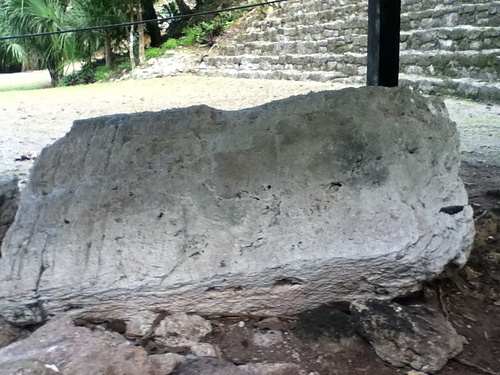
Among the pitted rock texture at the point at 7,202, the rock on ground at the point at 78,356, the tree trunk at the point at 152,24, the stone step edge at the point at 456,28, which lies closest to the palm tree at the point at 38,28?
the tree trunk at the point at 152,24

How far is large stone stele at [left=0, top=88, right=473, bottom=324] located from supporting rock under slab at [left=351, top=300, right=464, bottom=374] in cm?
7

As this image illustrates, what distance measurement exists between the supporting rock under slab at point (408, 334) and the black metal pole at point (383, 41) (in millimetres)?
1499

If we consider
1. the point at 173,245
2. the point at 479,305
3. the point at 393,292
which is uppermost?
the point at 173,245

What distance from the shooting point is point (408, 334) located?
1506mm

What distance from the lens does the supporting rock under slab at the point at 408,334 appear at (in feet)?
4.83

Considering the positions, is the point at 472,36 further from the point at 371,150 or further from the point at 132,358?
the point at 132,358

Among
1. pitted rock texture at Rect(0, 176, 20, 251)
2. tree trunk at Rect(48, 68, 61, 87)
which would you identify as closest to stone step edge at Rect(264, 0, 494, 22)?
tree trunk at Rect(48, 68, 61, 87)

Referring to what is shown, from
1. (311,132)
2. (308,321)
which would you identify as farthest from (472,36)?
(308,321)

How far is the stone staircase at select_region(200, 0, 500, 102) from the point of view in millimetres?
5934

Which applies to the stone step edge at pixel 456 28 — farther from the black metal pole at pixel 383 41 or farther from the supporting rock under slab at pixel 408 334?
the supporting rock under slab at pixel 408 334

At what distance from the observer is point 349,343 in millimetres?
1573

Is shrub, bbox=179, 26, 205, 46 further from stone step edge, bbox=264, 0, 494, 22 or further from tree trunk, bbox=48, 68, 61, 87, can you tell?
tree trunk, bbox=48, 68, 61, 87

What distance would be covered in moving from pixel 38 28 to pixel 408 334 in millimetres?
10105

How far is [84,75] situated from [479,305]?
10005 millimetres
